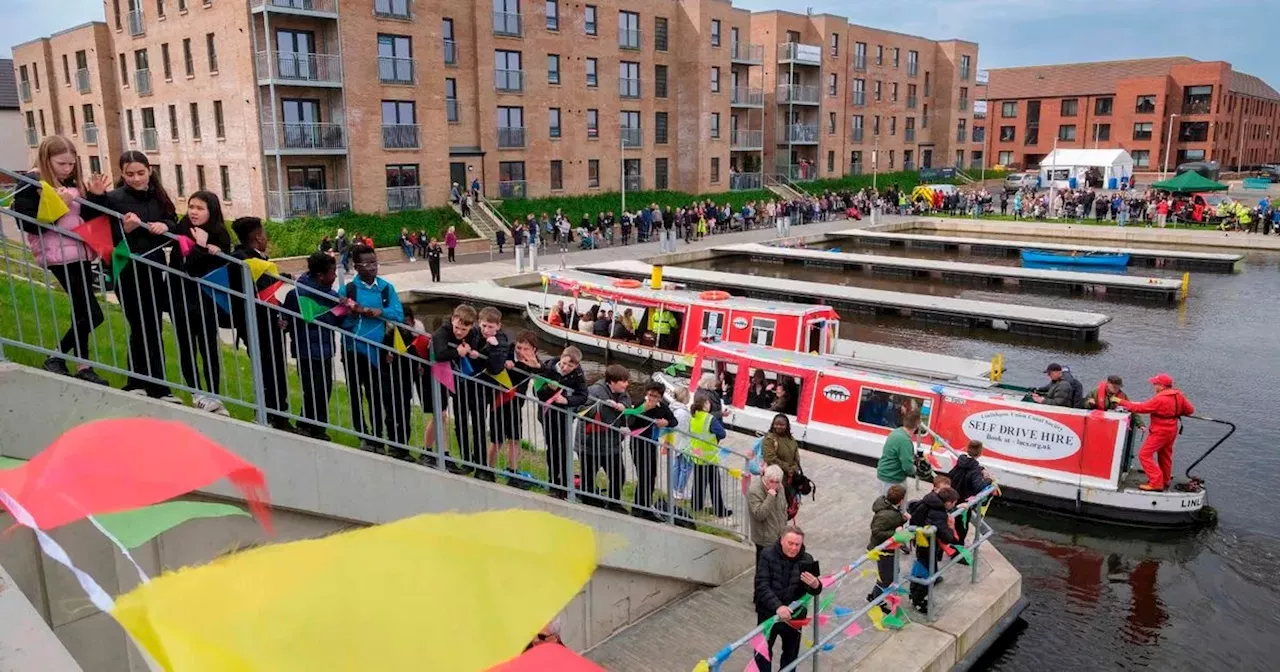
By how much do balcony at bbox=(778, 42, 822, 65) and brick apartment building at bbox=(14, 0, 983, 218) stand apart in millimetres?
135

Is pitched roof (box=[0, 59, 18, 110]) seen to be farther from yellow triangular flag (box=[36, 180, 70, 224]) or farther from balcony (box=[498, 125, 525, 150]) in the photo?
yellow triangular flag (box=[36, 180, 70, 224])

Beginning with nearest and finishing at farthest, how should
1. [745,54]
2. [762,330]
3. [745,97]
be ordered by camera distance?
[762,330]
[745,54]
[745,97]

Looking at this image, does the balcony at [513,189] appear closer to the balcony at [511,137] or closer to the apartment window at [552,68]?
the balcony at [511,137]

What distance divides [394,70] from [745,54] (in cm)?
2630

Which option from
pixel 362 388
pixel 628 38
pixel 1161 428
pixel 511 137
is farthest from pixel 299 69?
pixel 1161 428

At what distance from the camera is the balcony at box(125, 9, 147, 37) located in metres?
43.4

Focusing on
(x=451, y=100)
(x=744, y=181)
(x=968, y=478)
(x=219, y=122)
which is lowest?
(x=968, y=478)

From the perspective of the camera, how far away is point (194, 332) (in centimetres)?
712

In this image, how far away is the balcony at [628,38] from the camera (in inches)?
2009

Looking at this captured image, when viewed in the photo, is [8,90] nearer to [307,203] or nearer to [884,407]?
[307,203]

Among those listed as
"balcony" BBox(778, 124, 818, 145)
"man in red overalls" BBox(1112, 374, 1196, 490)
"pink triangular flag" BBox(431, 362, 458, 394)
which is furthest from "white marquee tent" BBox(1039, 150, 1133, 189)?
"pink triangular flag" BBox(431, 362, 458, 394)

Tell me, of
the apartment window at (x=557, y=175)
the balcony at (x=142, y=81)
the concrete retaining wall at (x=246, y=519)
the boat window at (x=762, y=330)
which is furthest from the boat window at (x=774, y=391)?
the balcony at (x=142, y=81)

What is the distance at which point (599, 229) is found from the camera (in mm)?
45094

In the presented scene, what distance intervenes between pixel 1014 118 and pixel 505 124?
73.7 metres
